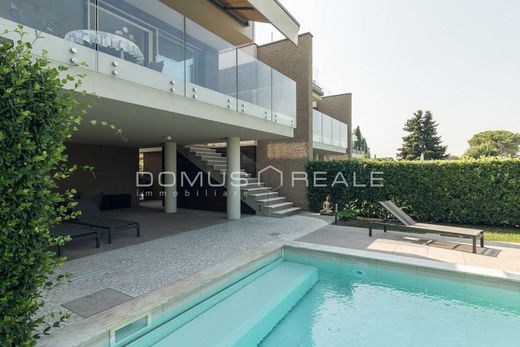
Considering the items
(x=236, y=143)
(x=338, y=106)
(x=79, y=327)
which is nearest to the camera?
(x=79, y=327)

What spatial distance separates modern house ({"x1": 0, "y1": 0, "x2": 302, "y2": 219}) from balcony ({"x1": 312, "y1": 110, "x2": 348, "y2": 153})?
14.2ft

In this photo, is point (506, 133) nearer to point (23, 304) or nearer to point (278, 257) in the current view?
point (278, 257)

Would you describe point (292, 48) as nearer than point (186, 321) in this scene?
No

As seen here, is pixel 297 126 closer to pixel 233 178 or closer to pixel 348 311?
pixel 233 178

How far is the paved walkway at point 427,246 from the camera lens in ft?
21.8

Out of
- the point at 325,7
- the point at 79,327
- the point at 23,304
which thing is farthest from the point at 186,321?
the point at 325,7

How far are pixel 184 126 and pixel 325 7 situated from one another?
297 inches

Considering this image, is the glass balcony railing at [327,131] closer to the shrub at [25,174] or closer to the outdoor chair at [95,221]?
the outdoor chair at [95,221]

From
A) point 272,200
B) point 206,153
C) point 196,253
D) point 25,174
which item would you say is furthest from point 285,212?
point 25,174

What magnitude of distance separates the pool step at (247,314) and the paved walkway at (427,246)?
235cm

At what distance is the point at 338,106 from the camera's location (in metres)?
24.9

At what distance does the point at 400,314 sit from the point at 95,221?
8.40 m

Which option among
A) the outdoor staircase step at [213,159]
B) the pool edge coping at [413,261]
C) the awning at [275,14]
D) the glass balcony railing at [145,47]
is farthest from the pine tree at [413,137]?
the pool edge coping at [413,261]

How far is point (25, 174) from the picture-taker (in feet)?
8.61
